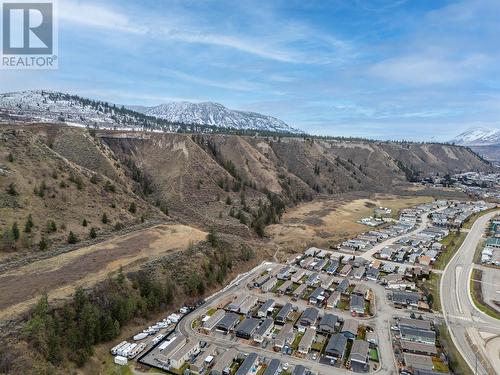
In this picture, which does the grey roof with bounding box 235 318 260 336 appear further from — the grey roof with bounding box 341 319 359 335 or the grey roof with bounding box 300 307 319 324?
the grey roof with bounding box 341 319 359 335

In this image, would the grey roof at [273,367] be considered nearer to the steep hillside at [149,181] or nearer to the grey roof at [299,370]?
the grey roof at [299,370]

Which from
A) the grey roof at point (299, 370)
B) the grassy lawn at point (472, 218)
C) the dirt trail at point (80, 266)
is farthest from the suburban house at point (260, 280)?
the grassy lawn at point (472, 218)

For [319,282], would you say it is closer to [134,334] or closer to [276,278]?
[276,278]

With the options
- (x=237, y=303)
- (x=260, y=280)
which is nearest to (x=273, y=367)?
(x=237, y=303)

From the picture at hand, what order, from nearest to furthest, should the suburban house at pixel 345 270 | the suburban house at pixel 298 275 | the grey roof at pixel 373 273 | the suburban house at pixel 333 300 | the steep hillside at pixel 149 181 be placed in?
the suburban house at pixel 333 300, the steep hillside at pixel 149 181, the suburban house at pixel 298 275, the grey roof at pixel 373 273, the suburban house at pixel 345 270

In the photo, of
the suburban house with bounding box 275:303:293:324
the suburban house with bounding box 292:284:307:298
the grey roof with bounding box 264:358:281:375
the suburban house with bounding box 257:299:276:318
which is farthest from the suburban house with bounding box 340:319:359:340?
the grey roof with bounding box 264:358:281:375

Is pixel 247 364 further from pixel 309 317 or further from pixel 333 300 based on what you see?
pixel 333 300
